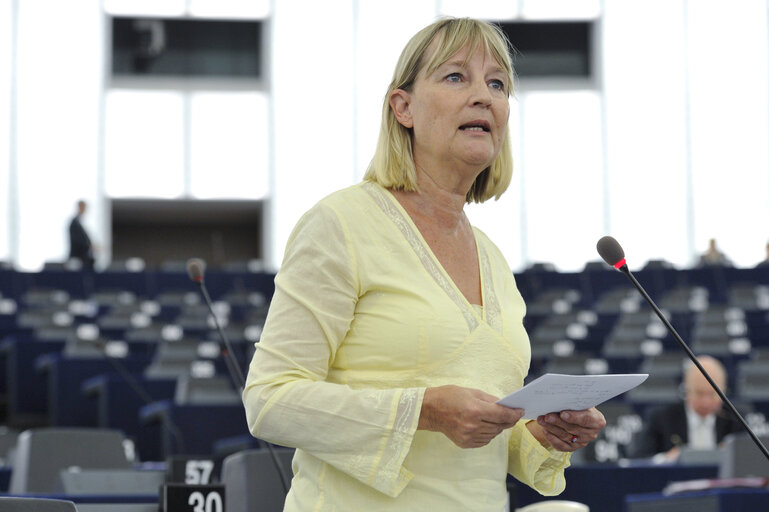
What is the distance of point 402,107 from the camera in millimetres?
1753

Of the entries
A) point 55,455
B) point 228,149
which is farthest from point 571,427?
point 228,149

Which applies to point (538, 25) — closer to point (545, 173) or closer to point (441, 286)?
point (545, 173)

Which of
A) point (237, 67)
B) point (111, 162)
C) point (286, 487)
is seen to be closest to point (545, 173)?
point (237, 67)

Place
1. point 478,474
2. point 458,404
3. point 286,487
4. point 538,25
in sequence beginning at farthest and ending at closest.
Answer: point 538,25 < point 286,487 < point 478,474 < point 458,404

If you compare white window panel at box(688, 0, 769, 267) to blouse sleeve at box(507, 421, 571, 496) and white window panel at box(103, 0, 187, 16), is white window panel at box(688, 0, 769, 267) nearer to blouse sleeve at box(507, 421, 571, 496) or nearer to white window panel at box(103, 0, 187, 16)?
white window panel at box(103, 0, 187, 16)

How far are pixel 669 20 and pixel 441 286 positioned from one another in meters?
15.9

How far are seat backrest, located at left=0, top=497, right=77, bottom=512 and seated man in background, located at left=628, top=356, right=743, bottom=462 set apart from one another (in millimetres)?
4311

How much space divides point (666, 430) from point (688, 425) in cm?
13

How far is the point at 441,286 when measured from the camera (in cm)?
162

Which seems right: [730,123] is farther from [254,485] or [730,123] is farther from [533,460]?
[533,460]

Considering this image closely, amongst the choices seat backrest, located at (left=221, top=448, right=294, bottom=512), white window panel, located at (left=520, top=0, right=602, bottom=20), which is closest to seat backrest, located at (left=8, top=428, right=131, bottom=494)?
seat backrest, located at (left=221, top=448, right=294, bottom=512)

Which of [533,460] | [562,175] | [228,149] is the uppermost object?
[228,149]

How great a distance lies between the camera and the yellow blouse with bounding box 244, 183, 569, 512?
149 cm

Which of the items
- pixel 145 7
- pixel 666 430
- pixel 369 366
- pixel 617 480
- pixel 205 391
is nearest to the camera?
pixel 369 366
